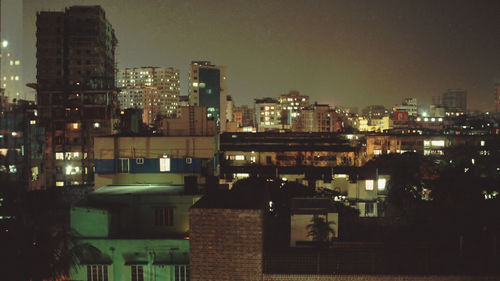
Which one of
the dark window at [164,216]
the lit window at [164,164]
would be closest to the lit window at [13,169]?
the lit window at [164,164]

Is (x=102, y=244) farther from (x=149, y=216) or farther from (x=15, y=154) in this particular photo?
(x=15, y=154)

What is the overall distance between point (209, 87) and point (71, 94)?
1449 inches

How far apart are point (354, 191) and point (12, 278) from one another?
20.3m

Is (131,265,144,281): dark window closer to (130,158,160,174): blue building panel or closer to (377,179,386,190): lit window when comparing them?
(130,158,160,174): blue building panel

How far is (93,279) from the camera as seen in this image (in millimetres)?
11430

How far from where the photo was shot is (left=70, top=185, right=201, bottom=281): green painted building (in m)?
11.4

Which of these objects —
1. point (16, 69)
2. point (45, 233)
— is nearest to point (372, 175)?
point (45, 233)

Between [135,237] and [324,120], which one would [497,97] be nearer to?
[324,120]

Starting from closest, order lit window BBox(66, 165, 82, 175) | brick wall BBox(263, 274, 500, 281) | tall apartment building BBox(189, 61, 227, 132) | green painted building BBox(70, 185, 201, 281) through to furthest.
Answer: brick wall BBox(263, 274, 500, 281) < green painted building BBox(70, 185, 201, 281) < lit window BBox(66, 165, 82, 175) < tall apartment building BBox(189, 61, 227, 132)

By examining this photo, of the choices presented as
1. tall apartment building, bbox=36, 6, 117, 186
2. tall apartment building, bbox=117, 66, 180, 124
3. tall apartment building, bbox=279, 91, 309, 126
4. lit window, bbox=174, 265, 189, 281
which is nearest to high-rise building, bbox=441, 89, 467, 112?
tall apartment building, bbox=279, 91, 309, 126

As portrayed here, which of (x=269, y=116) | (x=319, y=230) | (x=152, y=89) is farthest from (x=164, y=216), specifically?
(x=152, y=89)

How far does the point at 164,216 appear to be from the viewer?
507 inches

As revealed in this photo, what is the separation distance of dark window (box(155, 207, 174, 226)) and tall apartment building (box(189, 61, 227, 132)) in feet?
213

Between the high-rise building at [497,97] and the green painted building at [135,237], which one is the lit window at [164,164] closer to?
the green painted building at [135,237]
